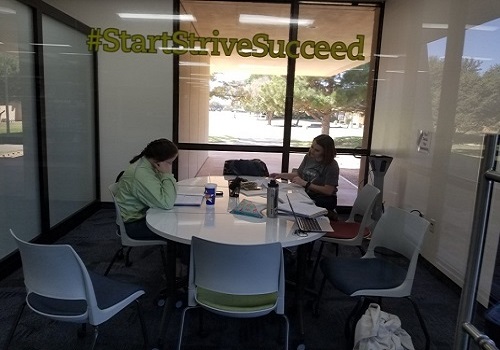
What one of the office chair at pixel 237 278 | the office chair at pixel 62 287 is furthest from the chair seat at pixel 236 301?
the office chair at pixel 62 287

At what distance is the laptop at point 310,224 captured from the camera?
7.32ft

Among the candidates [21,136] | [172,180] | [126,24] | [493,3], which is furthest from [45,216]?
[493,3]

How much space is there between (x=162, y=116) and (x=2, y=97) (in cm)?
232

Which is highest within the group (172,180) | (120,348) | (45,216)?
(172,180)

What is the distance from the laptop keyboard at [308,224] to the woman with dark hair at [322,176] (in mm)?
1085

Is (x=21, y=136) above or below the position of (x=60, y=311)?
above

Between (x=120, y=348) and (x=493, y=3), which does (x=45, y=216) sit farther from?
(x=493, y=3)

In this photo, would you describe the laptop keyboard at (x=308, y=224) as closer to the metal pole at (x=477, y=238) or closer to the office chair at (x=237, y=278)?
the office chair at (x=237, y=278)

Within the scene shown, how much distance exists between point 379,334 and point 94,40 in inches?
183

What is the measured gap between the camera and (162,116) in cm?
524

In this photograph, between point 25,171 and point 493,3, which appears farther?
point 25,171

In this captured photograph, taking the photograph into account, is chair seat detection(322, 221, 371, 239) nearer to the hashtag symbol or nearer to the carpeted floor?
the carpeted floor

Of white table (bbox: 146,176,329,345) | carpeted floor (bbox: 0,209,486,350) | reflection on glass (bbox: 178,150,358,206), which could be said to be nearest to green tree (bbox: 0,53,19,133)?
carpeted floor (bbox: 0,209,486,350)

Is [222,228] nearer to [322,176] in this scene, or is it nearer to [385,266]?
[385,266]
